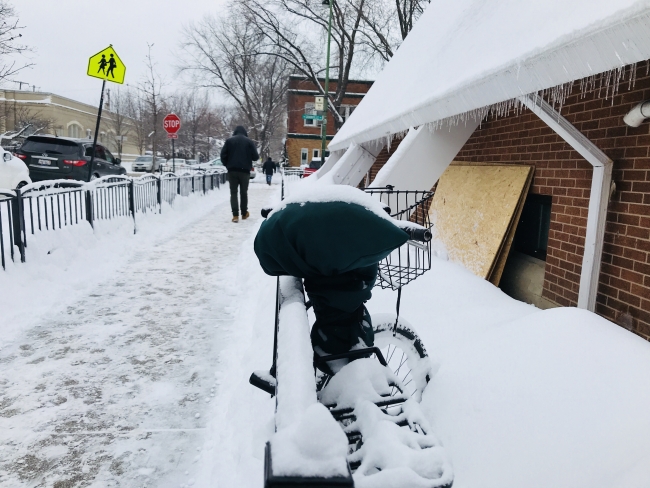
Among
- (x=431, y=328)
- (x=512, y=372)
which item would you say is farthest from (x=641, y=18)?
(x=431, y=328)

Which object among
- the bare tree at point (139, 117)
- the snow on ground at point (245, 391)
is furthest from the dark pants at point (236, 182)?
the bare tree at point (139, 117)

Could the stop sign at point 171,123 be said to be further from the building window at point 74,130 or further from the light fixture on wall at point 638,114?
the building window at point 74,130

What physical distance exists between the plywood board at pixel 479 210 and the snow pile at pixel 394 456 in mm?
3580

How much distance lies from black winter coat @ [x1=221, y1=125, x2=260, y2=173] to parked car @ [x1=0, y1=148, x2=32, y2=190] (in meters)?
5.11

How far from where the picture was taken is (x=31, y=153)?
13234mm

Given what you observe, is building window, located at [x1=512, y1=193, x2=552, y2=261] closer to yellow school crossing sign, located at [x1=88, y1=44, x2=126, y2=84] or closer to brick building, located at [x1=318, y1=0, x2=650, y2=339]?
brick building, located at [x1=318, y1=0, x2=650, y2=339]

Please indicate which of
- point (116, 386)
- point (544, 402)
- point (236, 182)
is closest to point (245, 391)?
point (116, 386)

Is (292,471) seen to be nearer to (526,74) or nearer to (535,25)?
(526,74)

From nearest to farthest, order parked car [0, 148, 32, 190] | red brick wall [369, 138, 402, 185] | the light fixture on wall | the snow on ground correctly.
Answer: the snow on ground < the light fixture on wall < red brick wall [369, 138, 402, 185] < parked car [0, 148, 32, 190]

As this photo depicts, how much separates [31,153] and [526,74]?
1431cm

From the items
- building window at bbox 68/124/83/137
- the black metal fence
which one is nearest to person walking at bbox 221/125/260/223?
the black metal fence

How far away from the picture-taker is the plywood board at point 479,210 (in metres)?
4.70

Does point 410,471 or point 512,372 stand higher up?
point 410,471

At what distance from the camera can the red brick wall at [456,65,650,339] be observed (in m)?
3.05
